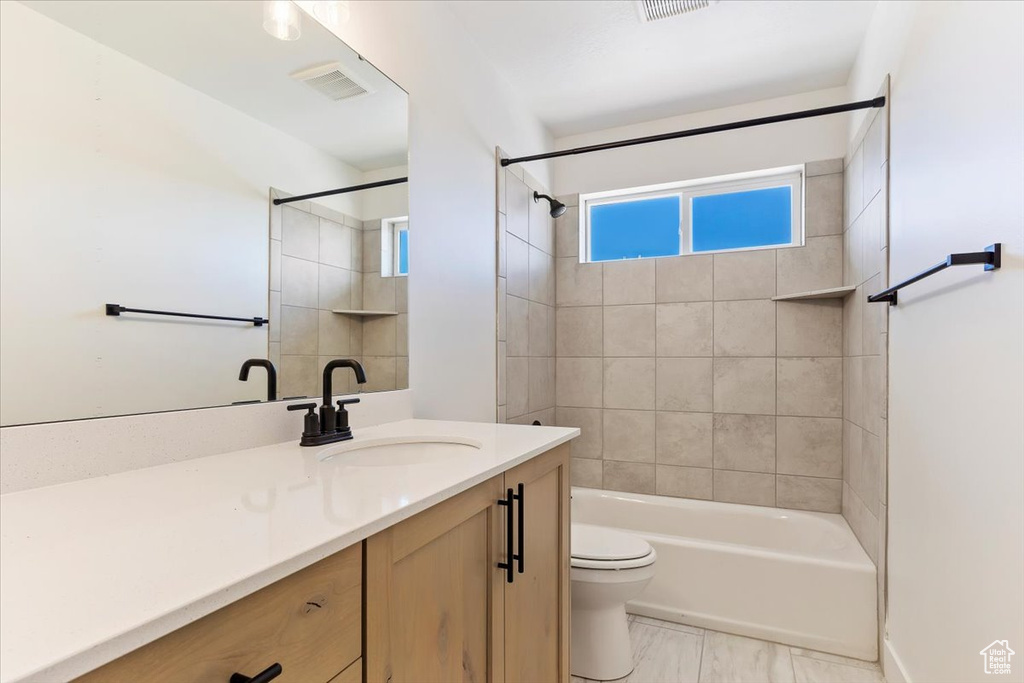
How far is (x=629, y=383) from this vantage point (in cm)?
290

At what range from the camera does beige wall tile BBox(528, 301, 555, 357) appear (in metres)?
2.69

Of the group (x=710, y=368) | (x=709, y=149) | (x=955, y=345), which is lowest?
(x=710, y=368)

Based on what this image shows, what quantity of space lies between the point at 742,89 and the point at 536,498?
8.07 ft

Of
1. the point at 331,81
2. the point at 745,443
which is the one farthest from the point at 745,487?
the point at 331,81

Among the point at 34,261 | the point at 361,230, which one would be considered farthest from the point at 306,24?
the point at 34,261

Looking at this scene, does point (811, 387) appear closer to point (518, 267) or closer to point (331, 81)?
point (518, 267)

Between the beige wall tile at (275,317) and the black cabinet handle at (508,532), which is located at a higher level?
the beige wall tile at (275,317)

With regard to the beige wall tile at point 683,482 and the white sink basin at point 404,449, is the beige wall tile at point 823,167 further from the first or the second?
the white sink basin at point 404,449

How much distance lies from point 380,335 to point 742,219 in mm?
2218

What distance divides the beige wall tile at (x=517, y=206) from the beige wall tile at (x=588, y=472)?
4.51ft

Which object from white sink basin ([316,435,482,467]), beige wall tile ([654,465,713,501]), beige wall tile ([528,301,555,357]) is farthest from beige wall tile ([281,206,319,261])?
beige wall tile ([654,465,713,501])

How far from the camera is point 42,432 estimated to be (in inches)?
30.7

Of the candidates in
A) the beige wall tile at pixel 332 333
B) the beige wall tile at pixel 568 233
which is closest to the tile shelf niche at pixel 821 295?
the beige wall tile at pixel 568 233

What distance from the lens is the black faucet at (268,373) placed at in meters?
1.13
